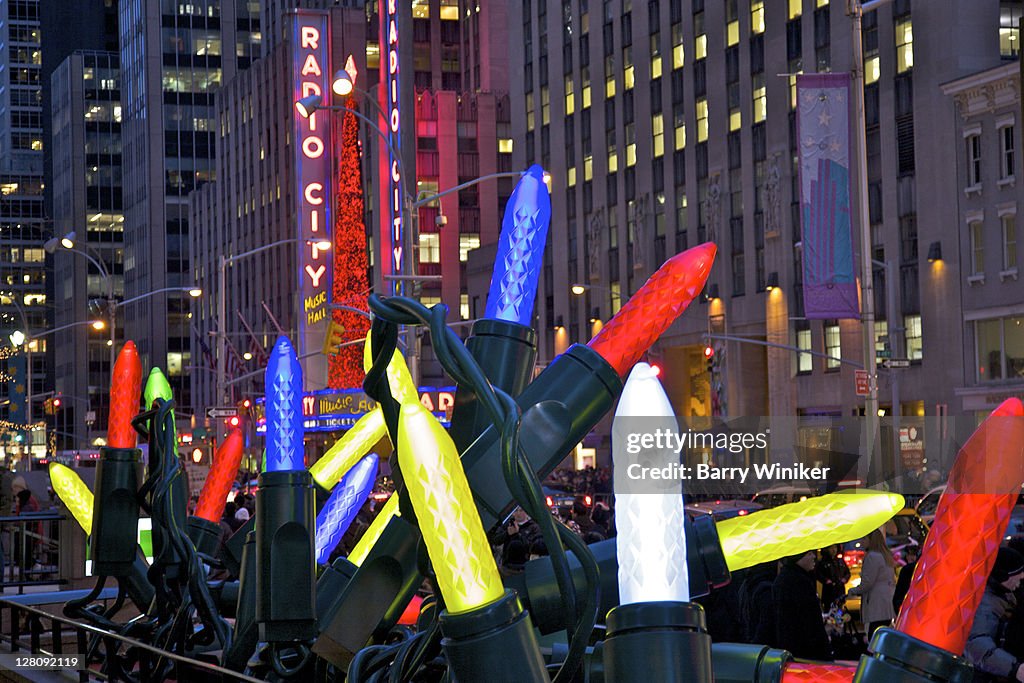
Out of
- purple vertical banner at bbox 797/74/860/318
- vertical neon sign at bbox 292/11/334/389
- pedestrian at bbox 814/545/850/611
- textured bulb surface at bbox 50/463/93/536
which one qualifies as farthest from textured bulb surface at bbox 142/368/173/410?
vertical neon sign at bbox 292/11/334/389

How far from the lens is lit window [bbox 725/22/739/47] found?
222ft

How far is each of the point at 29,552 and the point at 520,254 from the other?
13.1m

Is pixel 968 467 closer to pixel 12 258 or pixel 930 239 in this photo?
pixel 930 239

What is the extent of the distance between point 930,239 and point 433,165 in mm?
49555

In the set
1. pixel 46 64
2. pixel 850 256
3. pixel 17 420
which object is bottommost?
pixel 17 420

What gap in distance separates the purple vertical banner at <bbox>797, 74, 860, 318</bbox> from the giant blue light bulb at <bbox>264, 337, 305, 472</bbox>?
92.6 ft

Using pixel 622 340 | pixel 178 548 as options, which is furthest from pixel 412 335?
pixel 622 340

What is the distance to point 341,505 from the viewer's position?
5617 millimetres

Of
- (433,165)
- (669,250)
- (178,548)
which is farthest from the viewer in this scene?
(433,165)

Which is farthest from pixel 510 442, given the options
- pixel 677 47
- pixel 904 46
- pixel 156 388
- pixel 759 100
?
pixel 677 47

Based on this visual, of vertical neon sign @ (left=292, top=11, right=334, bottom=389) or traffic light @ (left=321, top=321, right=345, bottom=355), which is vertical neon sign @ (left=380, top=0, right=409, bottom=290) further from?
vertical neon sign @ (left=292, top=11, right=334, bottom=389)

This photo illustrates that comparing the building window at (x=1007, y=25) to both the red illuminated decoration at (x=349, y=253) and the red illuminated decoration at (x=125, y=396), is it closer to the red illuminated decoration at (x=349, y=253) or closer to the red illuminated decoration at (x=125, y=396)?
the red illuminated decoration at (x=349, y=253)

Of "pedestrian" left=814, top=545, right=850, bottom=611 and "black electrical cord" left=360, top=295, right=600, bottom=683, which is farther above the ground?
"black electrical cord" left=360, top=295, right=600, bottom=683

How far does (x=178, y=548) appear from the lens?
20.6 ft
